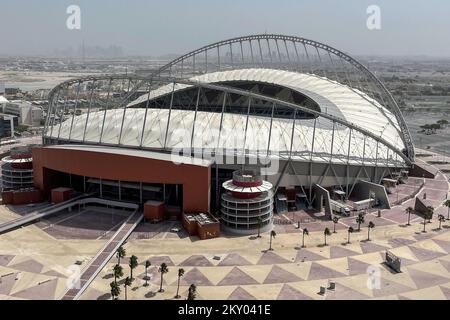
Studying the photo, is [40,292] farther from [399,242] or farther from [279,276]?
[399,242]

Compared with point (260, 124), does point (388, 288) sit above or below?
below

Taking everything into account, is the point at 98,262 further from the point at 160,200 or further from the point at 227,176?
the point at 227,176

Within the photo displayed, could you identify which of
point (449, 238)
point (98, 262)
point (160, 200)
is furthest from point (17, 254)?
point (449, 238)

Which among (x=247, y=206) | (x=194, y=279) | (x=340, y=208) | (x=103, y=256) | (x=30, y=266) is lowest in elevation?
(x=194, y=279)

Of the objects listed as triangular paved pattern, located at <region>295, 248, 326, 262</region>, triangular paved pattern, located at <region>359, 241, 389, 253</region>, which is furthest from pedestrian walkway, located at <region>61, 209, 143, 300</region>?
triangular paved pattern, located at <region>359, 241, 389, 253</region>

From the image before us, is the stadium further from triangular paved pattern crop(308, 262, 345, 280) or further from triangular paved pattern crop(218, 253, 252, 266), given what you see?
triangular paved pattern crop(308, 262, 345, 280)

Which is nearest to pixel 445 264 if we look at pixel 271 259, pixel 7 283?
pixel 271 259

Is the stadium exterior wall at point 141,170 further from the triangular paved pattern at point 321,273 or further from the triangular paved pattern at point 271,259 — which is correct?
the triangular paved pattern at point 321,273
